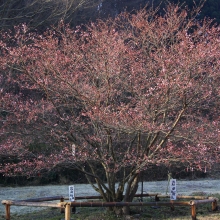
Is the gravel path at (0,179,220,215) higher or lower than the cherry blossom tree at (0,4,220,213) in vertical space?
lower

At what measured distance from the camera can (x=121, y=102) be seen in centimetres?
790

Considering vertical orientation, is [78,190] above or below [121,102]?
below

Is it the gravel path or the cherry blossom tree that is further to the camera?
the gravel path

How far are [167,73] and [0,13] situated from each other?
43.4 feet

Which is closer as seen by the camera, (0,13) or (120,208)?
(120,208)

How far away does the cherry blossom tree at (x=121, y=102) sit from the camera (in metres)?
7.16

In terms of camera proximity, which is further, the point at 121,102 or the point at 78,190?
the point at 78,190

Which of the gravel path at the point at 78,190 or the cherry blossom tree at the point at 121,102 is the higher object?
the cherry blossom tree at the point at 121,102

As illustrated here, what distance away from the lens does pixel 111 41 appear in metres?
7.82

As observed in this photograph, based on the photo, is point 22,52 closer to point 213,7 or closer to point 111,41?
point 111,41

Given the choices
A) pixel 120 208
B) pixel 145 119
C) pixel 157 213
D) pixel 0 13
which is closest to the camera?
pixel 145 119

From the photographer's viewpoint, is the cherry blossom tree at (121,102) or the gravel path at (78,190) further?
the gravel path at (78,190)

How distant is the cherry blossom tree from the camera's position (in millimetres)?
7164

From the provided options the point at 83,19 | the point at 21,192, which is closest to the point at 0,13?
A: the point at 83,19
